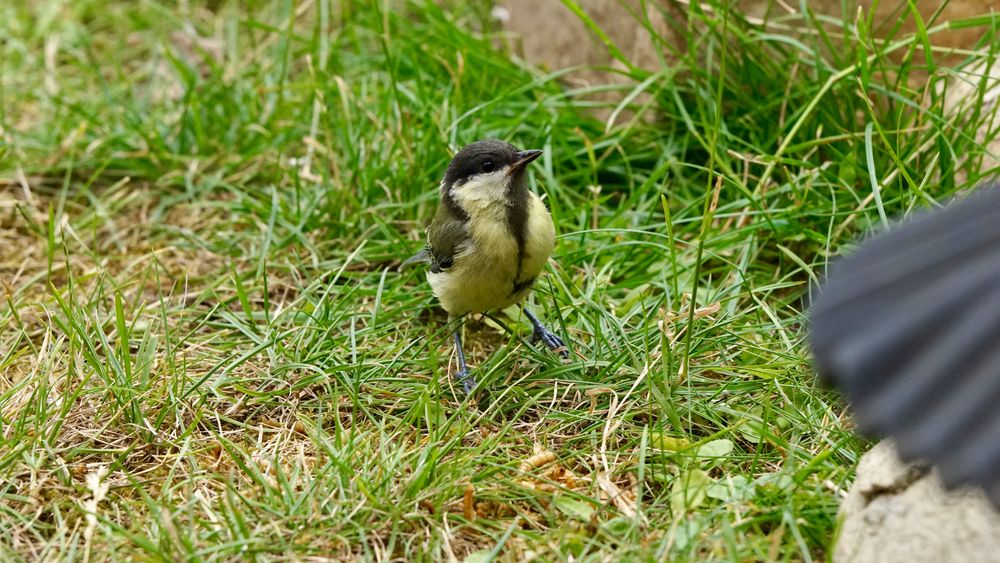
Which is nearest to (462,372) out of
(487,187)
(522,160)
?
(487,187)

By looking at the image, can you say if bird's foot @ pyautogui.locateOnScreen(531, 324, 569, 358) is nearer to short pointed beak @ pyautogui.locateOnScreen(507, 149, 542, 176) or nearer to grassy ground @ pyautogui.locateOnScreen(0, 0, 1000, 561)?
grassy ground @ pyautogui.locateOnScreen(0, 0, 1000, 561)

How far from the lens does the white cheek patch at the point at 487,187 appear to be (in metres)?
3.35

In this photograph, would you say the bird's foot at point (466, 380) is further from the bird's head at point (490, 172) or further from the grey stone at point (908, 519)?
the grey stone at point (908, 519)

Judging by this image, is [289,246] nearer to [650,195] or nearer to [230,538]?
[650,195]

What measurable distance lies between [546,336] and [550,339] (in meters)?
0.02

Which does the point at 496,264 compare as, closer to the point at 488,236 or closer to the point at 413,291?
the point at 488,236

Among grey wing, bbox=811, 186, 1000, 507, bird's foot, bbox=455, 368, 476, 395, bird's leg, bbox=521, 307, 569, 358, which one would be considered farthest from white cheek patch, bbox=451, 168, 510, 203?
grey wing, bbox=811, 186, 1000, 507

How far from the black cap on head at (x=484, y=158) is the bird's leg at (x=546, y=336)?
53 cm

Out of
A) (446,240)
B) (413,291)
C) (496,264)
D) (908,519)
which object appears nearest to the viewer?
(908,519)

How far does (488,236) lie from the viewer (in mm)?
3312

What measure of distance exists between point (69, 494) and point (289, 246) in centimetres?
158

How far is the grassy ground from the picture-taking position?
2.62 m

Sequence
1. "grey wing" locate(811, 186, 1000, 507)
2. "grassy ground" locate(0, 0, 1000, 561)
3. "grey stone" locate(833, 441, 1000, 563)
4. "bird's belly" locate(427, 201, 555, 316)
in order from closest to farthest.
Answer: "grey wing" locate(811, 186, 1000, 507) → "grey stone" locate(833, 441, 1000, 563) → "grassy ground" locate(0, 0, 1000, 561) → "bird's belly" locate(427, 201, 555, 316)

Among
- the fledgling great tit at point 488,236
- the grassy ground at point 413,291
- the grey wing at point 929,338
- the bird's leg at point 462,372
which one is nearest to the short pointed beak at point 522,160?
the fledgling great tit at point 488,236
